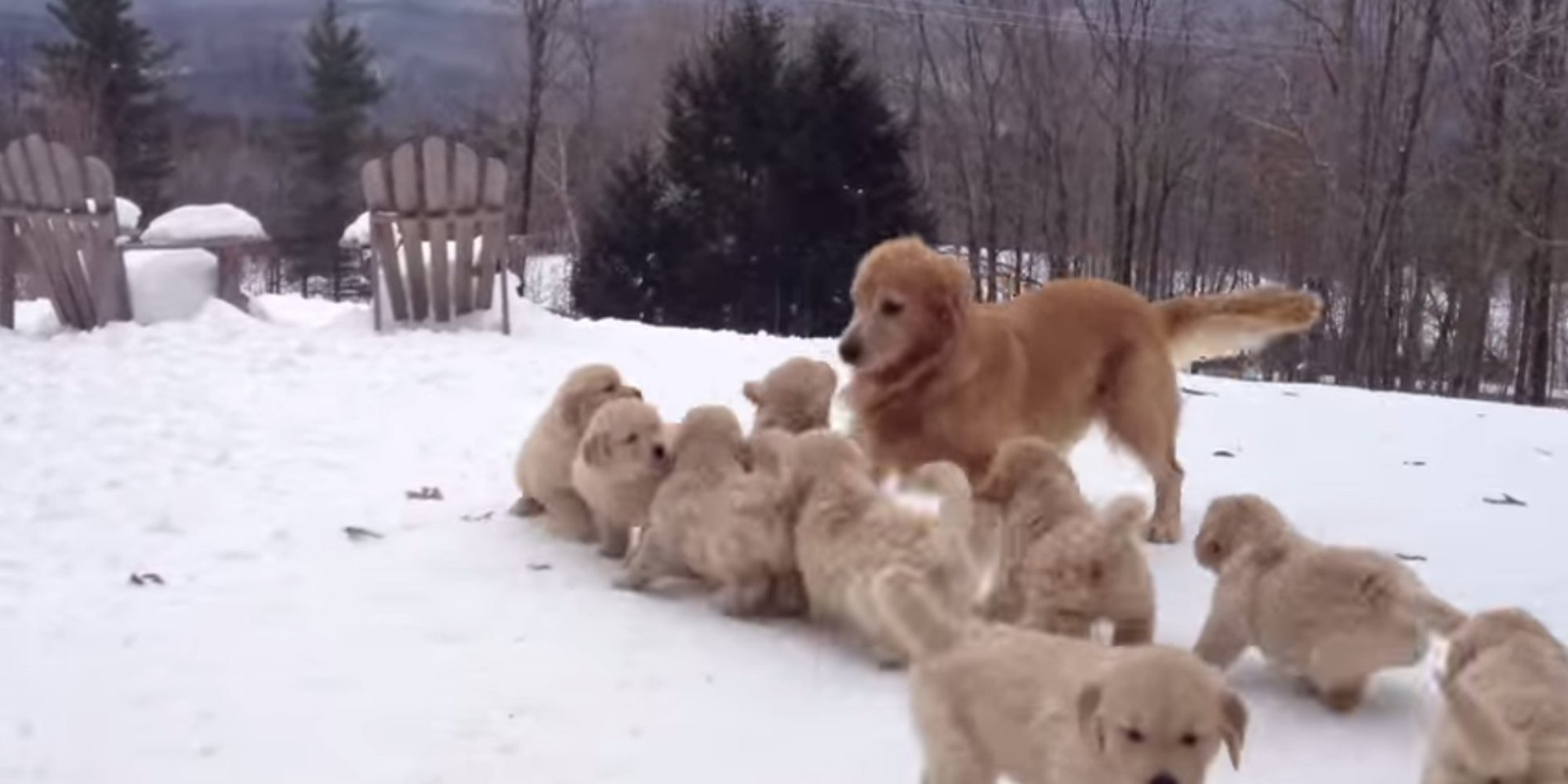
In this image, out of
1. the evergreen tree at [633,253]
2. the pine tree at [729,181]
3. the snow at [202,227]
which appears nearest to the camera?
the snow at [202,227]

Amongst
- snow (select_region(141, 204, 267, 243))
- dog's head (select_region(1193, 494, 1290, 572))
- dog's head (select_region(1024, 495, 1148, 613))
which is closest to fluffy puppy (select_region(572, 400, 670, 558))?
dog's head (select_region(1024, 495, 1148, 613))

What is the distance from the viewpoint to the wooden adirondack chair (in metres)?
11.2

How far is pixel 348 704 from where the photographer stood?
3.67m

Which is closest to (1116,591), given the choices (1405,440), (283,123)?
(1405,440)

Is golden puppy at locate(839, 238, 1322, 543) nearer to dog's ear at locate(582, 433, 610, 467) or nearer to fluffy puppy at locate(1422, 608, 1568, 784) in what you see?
dog's ear at locate(582, 433, 610, 467)

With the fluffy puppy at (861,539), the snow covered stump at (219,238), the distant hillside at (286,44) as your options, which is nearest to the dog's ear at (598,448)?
the fluffy puppy at (861,539)

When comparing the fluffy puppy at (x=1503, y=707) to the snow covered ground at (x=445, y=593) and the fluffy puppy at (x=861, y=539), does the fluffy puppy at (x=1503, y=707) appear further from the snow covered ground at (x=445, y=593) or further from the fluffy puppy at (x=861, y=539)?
the fluffy puppy at (x=861, y=539)

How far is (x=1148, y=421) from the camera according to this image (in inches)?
223

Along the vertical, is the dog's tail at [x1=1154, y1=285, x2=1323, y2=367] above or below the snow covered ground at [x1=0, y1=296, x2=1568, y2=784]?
above

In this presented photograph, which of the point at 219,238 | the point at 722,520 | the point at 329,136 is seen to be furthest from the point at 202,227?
the point at 329,136

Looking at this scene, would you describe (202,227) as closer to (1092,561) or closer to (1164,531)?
(1164,531)

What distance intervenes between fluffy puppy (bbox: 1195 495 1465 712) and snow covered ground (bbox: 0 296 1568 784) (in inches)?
4.9

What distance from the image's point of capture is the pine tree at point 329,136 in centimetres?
3095

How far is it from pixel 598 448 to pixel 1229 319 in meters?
2.73
